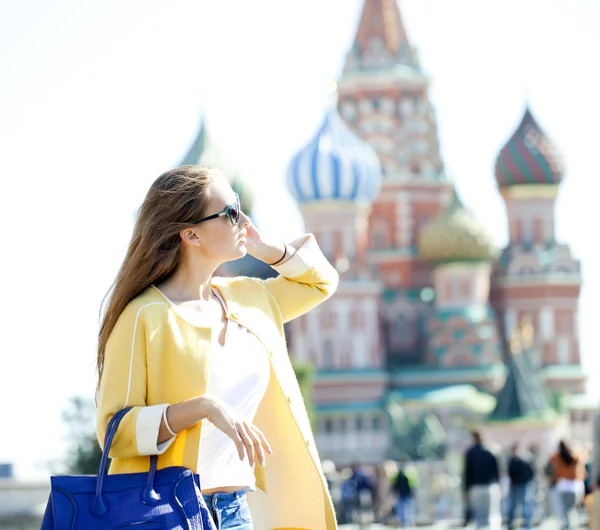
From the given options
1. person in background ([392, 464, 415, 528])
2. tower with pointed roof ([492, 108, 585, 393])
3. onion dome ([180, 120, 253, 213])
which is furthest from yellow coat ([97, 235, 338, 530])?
onion dome ([180, 120, 253, 213])

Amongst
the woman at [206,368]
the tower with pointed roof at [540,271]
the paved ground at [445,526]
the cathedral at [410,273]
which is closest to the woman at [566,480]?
the paved ground at [445,526]

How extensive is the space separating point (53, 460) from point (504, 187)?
562 inches

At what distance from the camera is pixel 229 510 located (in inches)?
135

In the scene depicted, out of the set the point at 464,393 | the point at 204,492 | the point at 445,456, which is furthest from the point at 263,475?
the point at 464,393

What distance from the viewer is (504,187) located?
47469mm

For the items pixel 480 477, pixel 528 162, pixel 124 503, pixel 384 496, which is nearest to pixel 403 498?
pixel 480 477

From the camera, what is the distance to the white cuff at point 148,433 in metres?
3.28

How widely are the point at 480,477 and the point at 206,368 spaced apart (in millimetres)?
9791

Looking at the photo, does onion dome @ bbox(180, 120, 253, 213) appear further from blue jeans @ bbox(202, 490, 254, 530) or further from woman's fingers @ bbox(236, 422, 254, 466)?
woman's fingers @ bbox(236, 422, 254, 466)

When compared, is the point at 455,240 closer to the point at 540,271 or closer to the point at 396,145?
the point at 540,271

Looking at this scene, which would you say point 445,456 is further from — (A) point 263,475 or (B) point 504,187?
(A) point 263,475

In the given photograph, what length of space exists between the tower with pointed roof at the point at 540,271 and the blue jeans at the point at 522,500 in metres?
29.3

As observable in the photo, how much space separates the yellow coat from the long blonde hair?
0.04 metres

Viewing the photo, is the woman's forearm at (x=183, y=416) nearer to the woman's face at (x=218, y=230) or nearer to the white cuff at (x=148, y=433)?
the white cuff at (x=148, y=433)
